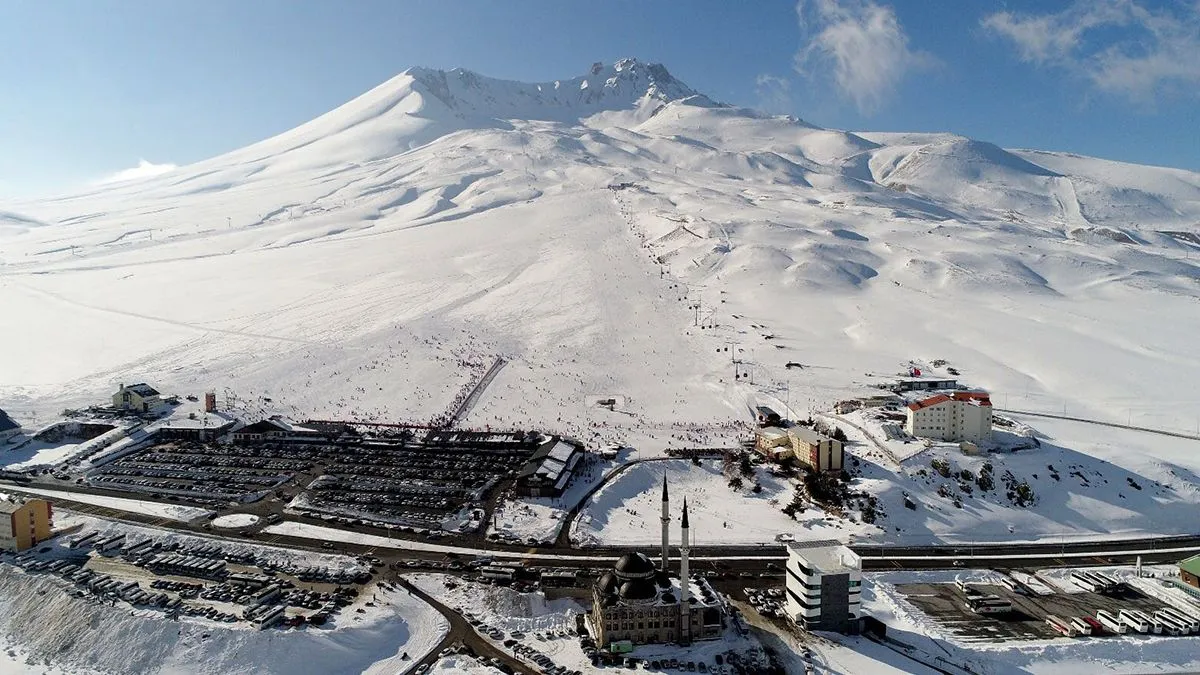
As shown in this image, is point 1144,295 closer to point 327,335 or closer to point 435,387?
point 435,387

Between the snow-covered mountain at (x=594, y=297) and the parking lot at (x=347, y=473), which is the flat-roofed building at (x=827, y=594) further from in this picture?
the parking lot at (x=347, y=473)

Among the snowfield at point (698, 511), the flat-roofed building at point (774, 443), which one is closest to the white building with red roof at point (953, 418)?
the flat-roofed building at point (774, 443)

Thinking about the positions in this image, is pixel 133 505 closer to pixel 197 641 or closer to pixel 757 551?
pixel 197 641

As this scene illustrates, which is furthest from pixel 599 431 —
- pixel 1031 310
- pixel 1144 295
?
pixel 1144 295

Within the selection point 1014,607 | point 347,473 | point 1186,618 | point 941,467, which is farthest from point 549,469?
point 1186,618

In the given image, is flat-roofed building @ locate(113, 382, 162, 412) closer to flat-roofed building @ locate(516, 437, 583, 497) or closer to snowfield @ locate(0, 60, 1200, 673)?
snowfield @ locate(0, 60, 1200, 673)

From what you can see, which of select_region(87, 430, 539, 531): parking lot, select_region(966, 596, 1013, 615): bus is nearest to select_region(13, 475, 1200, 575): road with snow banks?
select_region(87, 430, 539, 531): parking lot
